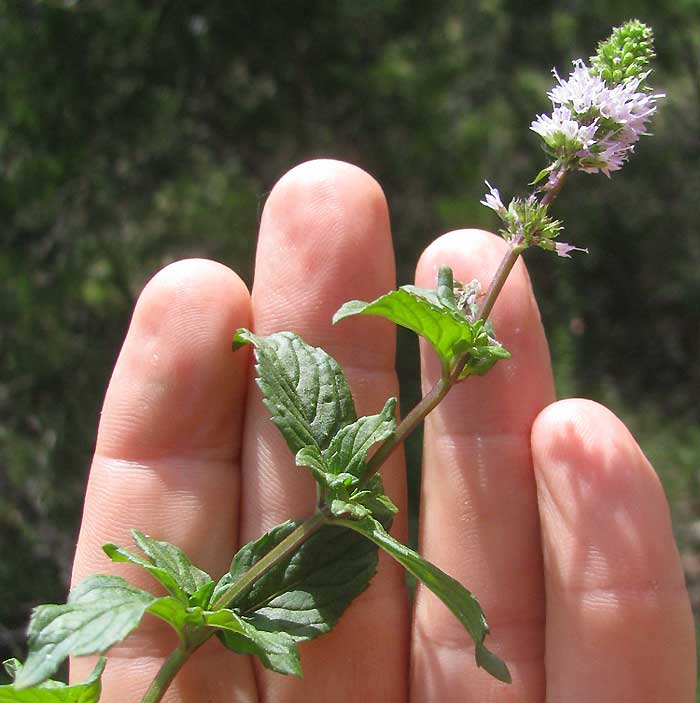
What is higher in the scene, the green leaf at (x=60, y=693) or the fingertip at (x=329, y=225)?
the fingertip at (x=329, y=225)

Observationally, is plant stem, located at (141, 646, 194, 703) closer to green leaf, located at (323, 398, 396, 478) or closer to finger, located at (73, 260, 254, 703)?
finger, located at (73, 260, 254, 703)

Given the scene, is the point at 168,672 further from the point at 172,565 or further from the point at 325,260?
the point at 325,260

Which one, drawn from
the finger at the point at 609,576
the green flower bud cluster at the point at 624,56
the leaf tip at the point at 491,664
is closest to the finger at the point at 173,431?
the leaf tip at the point at 491,664

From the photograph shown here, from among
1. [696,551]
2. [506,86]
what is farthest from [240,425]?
[696,551]

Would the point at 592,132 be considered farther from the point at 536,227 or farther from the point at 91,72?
the point at 91,72

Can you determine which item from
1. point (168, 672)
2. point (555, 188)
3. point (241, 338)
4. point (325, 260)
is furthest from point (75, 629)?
point (555, 188)

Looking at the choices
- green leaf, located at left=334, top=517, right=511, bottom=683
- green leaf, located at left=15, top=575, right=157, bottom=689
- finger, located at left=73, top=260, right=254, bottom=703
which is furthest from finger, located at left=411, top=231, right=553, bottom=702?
green leaf, located at left=15, top=575, right=157, bottom=689

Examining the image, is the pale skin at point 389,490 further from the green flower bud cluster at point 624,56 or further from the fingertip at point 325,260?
the green flower bud cluster at point 624,56
